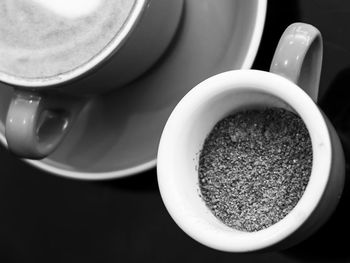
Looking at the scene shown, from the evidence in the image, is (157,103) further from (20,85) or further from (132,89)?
(20,85)

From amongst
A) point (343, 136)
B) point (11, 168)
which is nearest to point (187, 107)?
point (343, 136)

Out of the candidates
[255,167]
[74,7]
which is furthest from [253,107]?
[74,7]

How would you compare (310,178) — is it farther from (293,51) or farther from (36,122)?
(36,122)

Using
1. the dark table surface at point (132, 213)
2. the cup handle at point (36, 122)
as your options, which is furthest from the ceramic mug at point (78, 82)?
the dark table surface at point (132, 213)

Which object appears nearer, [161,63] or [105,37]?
[105,37]

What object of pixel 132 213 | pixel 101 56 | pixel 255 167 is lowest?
pixel 132 213

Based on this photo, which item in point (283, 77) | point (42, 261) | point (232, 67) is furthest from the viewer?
point (42, 261)

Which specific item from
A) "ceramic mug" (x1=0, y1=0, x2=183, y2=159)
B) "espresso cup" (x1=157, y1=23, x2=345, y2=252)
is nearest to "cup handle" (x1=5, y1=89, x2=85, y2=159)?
"ceramic mug" (x1=0, y1=0, x2=183, y2=159)
